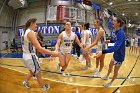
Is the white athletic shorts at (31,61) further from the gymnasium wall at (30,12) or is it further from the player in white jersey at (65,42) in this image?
the gymnasium wall at (30,12)

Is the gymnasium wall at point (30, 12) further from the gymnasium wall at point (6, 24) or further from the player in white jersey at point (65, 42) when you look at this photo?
the player in white jersey at point (65, 42)

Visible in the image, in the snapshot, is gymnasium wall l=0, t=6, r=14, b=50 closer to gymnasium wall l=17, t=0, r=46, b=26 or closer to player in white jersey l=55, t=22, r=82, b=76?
gymnasium wall l=17, t=0, r=46, b=26

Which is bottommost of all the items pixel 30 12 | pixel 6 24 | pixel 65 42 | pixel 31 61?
pixel 31 61

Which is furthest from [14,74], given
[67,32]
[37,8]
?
[37,8]

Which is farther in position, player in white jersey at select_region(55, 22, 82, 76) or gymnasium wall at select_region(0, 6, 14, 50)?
gymnasium wall at select_region(0, 6, 14, 50)

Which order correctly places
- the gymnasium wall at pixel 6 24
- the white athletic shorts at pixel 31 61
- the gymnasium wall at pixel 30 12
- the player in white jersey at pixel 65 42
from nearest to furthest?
the white athletic shorts at pixel 31 61 → the player in white jersey at pixel 65 42 → the gymnasium wall at pixel 6 24 → the gymnasium wall at pixel 30 12

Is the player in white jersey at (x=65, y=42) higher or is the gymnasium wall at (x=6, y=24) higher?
the gymnasium wall at (x=6, y=24)

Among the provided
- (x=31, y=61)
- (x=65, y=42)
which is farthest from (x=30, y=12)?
(x=31, y=61)

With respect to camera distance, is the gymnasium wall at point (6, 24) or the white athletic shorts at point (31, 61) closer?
the white athletic shorts at point (31, 61)

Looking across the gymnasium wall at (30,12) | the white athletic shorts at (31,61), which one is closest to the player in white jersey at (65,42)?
the white athletic shorts at (31,61)

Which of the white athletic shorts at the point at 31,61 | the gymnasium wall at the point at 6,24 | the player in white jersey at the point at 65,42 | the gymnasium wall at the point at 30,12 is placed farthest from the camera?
the gymnasium wall at the point at 30,12

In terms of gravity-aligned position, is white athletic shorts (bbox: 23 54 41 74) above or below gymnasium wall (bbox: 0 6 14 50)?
below

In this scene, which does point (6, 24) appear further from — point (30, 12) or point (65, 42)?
point (65, 42)

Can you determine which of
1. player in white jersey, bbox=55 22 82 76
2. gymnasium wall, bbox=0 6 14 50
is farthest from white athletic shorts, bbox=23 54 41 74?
gymnasium wall, bbox=0 6 14 50
